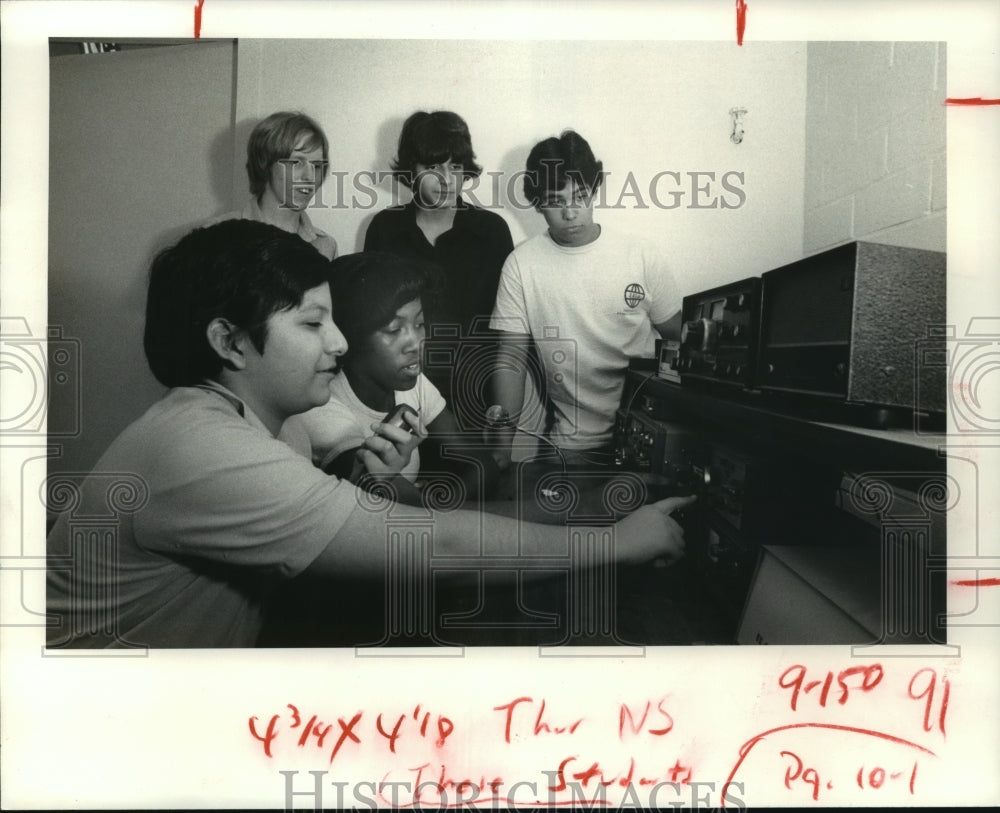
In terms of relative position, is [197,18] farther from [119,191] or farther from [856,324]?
[856,324]

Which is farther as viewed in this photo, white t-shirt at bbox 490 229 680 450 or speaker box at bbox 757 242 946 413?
white t-shirt at bbox 490 229 680 450

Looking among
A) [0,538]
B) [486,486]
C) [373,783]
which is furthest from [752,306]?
[0,538]

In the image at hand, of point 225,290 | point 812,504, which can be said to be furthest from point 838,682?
point 225,290

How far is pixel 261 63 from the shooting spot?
1501 millimetres

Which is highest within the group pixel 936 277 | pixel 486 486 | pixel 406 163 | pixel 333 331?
pixel 406 163

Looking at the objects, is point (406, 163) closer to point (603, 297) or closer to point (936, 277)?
point (603, 297)

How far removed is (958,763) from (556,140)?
4.10ft

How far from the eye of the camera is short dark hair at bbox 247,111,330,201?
1492 millimetres

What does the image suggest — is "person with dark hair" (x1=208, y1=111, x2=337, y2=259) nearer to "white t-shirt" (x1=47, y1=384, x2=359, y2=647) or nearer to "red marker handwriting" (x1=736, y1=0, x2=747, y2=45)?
"white t-shirt" (x1=47, y1=384, x2=359, y2=647)

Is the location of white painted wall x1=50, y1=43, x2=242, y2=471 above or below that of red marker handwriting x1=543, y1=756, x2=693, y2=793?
above

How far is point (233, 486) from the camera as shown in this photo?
1.47 m

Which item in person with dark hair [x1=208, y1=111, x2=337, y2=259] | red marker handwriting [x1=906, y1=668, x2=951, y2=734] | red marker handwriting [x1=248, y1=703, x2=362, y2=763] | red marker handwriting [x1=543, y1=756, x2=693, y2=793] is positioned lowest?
red marker handwriting [x1=543, y1=756, x2=693, y2=793]

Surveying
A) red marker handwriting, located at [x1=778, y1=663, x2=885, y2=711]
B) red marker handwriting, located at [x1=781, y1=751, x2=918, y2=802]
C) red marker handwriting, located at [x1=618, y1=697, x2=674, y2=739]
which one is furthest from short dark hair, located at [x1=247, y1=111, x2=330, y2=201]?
red marker handwriting, located at [x1=781, y1=751, x2=918, y2=802]

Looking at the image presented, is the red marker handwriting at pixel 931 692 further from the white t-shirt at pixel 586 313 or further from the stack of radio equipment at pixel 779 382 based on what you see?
the white t-shirt at pixel 586 313
